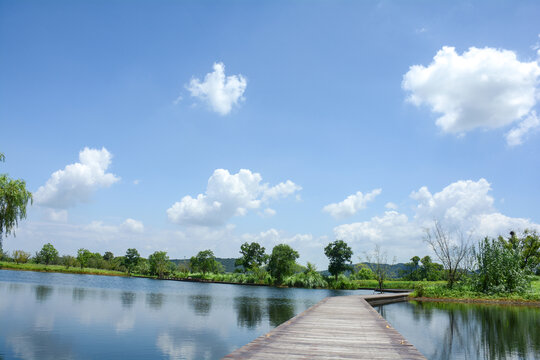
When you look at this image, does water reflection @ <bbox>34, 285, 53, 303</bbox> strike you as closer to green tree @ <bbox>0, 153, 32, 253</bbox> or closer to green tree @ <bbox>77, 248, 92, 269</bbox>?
green tree @ <bbox>0, 153, 32, 253</bbox>

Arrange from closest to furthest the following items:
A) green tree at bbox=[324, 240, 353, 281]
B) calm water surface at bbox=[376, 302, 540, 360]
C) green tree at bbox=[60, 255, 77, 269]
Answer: calm water surface at bbox=[376, 302, 540, 360], green tree at bbox=[324, 240, 353, 281], green tree at bbox=[60, 255, 77, 269]

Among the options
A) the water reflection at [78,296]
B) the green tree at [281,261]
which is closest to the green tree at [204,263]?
the green tree at [281,261]

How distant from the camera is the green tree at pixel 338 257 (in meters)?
76.2

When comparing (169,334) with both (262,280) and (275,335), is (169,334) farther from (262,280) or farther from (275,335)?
(262,280)

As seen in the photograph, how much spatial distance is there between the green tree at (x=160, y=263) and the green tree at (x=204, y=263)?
24.2ft

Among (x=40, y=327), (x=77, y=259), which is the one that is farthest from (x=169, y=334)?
(x=77, y=259)

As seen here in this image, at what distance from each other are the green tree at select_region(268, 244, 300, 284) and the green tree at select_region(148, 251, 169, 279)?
108ft

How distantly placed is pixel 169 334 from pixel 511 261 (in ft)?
104

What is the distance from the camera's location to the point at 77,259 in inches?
3976

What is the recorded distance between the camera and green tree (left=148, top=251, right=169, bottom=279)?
92.3m

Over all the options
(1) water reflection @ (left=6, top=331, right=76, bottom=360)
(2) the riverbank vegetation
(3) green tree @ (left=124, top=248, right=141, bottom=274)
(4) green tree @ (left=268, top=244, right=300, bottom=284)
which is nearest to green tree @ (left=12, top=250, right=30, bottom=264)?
(2) the riverbank vegetation

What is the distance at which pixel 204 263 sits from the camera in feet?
311

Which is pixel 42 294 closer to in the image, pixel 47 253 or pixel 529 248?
pixel 529 248

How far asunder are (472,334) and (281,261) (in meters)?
57.3
